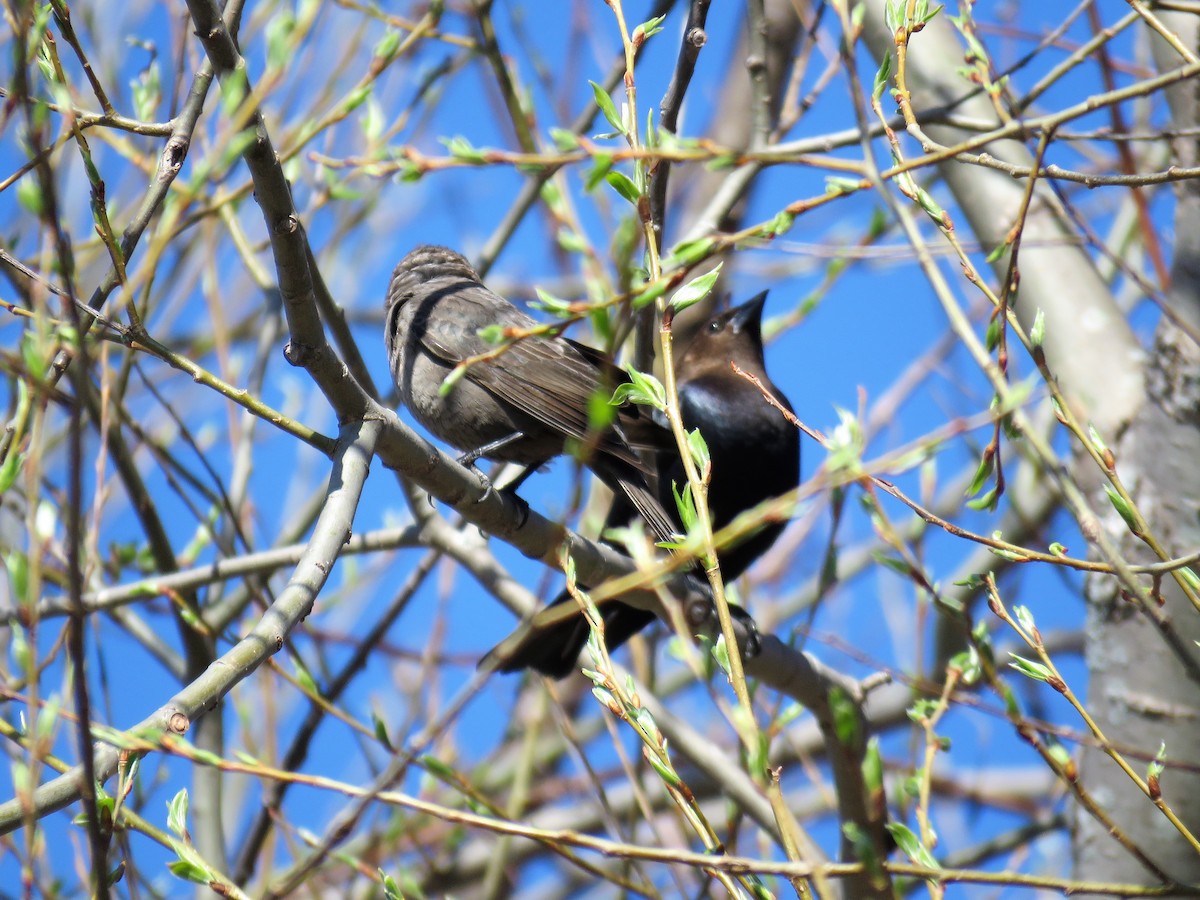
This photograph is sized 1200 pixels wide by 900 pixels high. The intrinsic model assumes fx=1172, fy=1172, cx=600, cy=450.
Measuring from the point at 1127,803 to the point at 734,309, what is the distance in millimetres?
2603

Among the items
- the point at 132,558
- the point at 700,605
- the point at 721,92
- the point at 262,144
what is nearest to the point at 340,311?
the point at 262,144

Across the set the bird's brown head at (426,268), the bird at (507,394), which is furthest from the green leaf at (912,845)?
the bird's brown head at (426,268)

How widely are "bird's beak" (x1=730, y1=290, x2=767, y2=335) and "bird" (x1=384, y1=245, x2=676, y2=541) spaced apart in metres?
1.14

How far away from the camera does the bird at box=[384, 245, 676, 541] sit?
3.68 meters

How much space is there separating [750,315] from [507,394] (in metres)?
1.64

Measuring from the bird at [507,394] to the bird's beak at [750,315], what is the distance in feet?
3.74

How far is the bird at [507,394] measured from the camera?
3.68 metres

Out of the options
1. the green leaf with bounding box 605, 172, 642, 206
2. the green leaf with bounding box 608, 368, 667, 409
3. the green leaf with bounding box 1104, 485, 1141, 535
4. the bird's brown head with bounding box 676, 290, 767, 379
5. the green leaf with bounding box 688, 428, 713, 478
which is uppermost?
the bird's brown head with bounding box 676, 290, 767, 379

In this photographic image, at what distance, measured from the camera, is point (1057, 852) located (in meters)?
4.86

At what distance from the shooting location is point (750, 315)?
202 inches

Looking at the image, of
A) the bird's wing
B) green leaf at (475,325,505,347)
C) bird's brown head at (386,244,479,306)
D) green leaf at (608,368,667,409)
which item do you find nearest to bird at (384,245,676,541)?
the bird's wing

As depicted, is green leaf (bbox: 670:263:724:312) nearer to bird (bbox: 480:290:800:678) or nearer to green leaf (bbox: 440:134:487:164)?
green leaf (bbox: 440:134:487:164)

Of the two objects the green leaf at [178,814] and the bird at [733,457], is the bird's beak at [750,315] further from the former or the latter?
the green leaf at [178,814]

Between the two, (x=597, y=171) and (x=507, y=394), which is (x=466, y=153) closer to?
(x=597, y=171)
